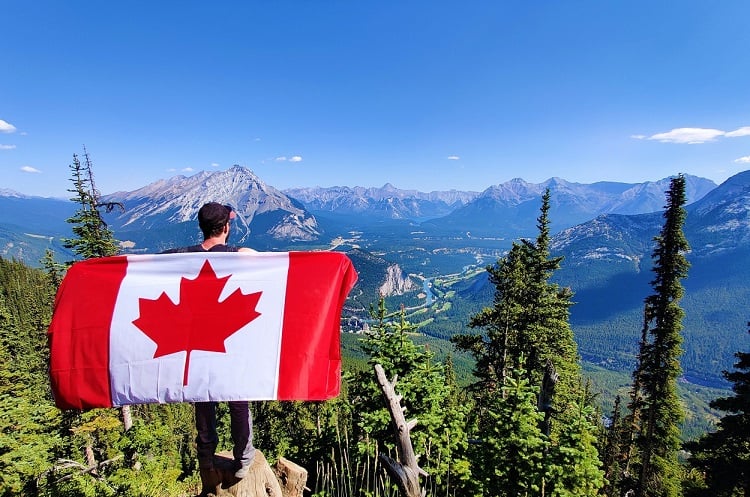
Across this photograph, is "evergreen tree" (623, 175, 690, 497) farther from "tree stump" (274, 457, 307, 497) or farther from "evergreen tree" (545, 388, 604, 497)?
"tree stump" (274, 457, 307, 497)

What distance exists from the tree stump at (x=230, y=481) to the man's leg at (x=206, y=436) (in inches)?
3.7

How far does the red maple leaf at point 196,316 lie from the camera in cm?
488

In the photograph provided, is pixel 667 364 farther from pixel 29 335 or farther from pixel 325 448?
pixel 29 335

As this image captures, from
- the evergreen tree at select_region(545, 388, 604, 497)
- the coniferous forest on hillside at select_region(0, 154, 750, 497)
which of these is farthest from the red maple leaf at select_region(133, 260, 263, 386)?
the evergreen tree at select_region(545, 388, 604, 497)

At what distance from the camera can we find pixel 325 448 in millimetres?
9875

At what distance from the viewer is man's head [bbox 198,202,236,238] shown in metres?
4.74

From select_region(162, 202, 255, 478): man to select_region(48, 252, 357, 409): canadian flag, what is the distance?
0.69ft

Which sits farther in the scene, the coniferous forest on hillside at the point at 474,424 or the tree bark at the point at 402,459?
the coniferous forest on hillside at the point at 474,424

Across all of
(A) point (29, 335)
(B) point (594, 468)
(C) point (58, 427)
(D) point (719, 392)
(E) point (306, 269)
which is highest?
(E) point (306, 269)

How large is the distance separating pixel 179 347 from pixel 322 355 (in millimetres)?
1900

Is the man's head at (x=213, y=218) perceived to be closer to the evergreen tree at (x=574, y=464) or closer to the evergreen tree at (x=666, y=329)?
the evergreen tree at (x=574, y=464)

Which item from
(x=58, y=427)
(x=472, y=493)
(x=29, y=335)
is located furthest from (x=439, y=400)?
(x=29, y=335)

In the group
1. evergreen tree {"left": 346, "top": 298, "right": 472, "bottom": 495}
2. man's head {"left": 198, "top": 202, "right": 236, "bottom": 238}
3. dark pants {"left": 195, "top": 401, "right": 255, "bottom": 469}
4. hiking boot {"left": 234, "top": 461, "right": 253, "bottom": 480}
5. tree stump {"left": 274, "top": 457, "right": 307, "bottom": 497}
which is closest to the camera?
man's head {"left": 198, "top": 202, "right": 236, "bottom": 238}

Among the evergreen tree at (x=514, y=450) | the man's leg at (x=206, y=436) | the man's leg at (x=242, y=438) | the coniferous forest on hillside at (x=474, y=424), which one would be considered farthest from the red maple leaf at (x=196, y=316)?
the evergreen tree at (x=514, y=450)
